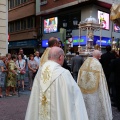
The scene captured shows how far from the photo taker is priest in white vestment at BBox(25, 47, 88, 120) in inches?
129

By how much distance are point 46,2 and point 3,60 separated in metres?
18.7

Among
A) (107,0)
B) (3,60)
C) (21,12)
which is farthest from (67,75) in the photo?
(21,12)

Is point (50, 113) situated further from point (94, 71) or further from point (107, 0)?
point (107, 0)

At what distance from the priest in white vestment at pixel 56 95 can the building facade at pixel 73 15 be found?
20.0 meters

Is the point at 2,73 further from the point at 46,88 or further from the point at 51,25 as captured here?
the point at 51,25

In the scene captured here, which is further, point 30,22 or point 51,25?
point 30,22

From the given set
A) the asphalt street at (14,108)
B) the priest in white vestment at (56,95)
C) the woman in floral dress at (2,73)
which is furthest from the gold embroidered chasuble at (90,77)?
the woman in floral dress at (2,73)

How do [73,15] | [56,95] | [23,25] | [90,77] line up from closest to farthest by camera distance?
[56,95]
[90,77]
[73,15]
[23,25]

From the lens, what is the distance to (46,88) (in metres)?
3.48

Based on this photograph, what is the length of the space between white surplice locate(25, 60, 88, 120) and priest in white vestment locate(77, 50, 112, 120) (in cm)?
271

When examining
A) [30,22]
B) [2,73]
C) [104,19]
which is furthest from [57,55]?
[30,22]

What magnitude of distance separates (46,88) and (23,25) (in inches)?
1156

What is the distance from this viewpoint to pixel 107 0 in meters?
23.9

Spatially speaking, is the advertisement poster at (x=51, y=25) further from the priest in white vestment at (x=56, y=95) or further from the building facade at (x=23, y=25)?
the priest in white vestment at (x=56, y=95)
